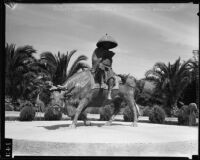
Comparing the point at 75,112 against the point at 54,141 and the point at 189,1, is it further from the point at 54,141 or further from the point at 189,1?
the point at 189,1

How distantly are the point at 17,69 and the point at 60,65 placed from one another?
11.8 feet

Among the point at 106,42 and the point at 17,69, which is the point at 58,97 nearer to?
the point at 106,42

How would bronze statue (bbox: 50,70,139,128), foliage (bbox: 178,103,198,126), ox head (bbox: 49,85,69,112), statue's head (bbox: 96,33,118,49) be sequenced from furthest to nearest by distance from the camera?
foliage (bbox: 178,103,198,126) → statue's head (bbox: 96,33,118,49) → bronze statue (bbox: 50,70,139,128) → ox head (bbox: 49,85,69,112)

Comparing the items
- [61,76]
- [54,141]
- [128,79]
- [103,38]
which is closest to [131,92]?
[128,79]

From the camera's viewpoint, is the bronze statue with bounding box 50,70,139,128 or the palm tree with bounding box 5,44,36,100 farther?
the palm tree with bounding box 5,44,36,100

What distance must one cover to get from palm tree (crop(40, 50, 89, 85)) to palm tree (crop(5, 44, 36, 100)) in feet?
4.81

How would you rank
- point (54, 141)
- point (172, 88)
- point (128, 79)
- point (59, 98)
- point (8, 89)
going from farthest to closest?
point (172, 88) < point (8, 89) < point (128, 79) < point (59, 98) < point (54, 141)

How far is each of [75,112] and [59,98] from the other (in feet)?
4.79

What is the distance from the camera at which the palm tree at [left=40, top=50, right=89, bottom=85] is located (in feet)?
82.8

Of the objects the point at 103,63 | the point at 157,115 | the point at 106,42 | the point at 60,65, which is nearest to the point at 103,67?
the point at 103,63

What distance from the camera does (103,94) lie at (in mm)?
11359

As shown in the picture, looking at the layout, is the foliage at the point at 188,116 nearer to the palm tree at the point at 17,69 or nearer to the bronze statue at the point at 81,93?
the bronze statue at the point at 81,93

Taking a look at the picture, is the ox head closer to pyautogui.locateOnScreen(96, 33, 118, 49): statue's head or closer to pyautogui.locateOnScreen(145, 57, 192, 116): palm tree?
pyautogui.locateOnScreen(96, 33, 118, 49): statue's head

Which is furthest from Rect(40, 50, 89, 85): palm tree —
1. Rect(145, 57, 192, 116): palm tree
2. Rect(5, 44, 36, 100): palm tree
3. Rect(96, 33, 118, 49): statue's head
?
Rect(96, 33, 118, 49): statue's head
